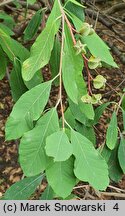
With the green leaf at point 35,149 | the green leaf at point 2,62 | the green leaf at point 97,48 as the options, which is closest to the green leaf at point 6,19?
the green leaf at point 2,62

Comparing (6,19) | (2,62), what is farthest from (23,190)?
(6,19)

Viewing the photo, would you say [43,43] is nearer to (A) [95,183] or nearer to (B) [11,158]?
(A) [95,183]

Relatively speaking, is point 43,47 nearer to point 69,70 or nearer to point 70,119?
point 69,70

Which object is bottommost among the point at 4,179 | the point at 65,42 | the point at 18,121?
the point at 4,179

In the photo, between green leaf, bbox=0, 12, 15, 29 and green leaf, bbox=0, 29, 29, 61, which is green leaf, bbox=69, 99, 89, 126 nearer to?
green leaf, bbox=0, 29, 29, 61

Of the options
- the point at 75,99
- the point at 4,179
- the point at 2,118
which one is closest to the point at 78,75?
the point at 75,99

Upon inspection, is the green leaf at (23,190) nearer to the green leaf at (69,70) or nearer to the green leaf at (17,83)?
the green leaf at (17,83)
